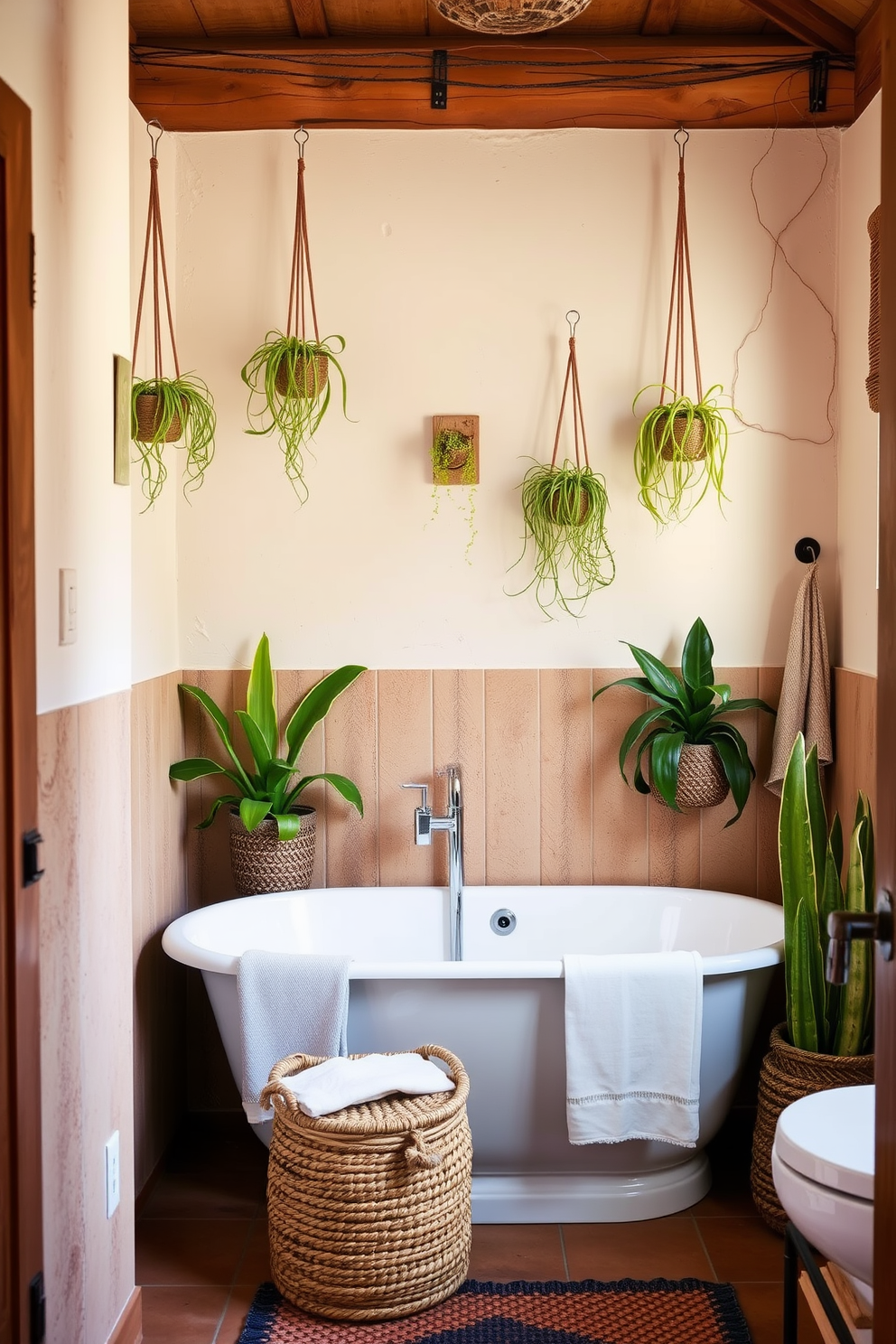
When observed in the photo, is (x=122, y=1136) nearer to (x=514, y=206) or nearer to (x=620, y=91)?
(x=514, y=206)

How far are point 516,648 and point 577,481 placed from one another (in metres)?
0.51

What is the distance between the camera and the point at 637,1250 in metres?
2.73

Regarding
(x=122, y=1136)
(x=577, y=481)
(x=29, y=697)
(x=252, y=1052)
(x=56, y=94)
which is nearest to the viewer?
(x=29, y=697)

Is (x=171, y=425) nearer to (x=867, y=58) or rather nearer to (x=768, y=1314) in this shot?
(x=867, y=58)

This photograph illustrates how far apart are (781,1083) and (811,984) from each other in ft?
0.79

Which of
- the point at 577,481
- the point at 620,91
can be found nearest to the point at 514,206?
the point at 620,91

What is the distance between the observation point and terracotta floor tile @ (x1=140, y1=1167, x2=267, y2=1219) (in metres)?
2.94

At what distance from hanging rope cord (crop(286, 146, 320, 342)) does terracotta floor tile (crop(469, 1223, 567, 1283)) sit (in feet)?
7.60

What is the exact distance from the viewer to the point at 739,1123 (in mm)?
3375

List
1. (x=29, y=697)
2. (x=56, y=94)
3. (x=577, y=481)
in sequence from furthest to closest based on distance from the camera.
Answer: (x=577, y=481) < (x=56, y=94) < (x=29, y=697)

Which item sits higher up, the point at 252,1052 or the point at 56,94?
the point at 56,94

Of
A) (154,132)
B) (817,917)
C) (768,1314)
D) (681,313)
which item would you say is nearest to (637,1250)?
(768,1314)

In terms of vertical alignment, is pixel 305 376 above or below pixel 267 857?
above

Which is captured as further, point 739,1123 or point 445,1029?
point 739,1123
